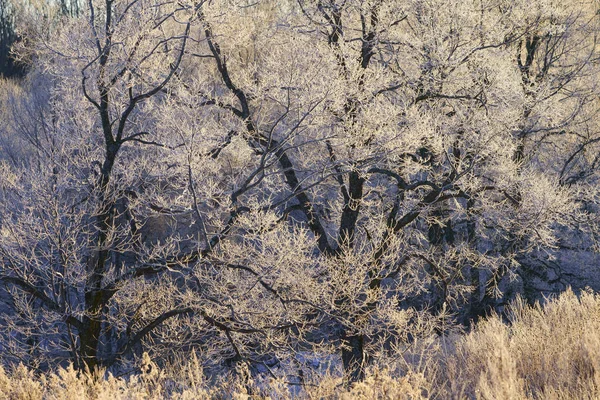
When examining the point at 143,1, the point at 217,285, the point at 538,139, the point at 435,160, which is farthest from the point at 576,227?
the point at 143,1

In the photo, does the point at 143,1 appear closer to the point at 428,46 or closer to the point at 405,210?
the point at 428,46

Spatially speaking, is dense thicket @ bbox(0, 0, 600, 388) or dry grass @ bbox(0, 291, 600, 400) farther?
dense thicket @ bbox(0, 0, 600, 388)

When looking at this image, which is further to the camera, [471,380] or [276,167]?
[276,167]

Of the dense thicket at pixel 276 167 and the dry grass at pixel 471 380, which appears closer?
the dry grass at pixel 471 380

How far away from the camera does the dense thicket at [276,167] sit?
11859 mm

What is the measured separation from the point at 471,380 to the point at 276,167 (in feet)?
36.4

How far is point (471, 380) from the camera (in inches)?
220

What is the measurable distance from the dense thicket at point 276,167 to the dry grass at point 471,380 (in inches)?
184

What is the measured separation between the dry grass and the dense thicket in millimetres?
4679

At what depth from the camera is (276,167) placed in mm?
16234

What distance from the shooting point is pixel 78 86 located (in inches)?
526

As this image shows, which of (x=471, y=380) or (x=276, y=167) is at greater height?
(x=276, y=167)

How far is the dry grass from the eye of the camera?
14.9 ft

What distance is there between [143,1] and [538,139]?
11.8 metres
